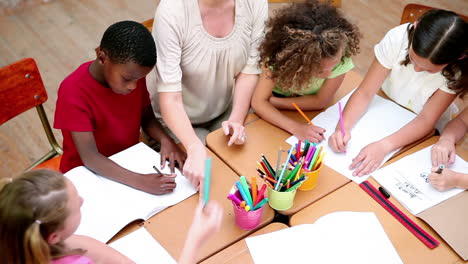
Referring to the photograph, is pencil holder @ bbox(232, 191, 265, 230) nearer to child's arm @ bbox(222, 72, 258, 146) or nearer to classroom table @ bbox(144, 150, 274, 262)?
classroom table @ bbox(144, 150, 274, 262)

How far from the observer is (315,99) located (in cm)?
163

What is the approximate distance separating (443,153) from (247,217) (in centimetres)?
69

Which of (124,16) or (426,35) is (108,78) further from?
(124,16)

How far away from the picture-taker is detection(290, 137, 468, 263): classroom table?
1.18 metres

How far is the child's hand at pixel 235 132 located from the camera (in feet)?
4.82

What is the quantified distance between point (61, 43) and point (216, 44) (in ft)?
6.72

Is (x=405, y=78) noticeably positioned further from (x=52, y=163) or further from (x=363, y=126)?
(x=52, y=163)

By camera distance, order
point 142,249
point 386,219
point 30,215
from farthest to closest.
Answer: point 386,219 < point 142,249 < point 30,215

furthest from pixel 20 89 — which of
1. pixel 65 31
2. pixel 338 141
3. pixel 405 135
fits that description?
pixel 65 31

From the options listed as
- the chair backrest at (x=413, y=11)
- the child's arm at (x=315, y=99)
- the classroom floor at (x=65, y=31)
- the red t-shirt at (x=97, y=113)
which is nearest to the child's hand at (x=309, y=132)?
the child's arm at (x=315, y=99)

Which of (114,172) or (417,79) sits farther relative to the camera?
(417,79)

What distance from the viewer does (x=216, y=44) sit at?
1.58 meters

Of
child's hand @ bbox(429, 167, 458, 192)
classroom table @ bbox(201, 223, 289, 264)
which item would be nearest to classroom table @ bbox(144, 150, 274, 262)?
classroom table @ bbox(201, 223, 289, 264)

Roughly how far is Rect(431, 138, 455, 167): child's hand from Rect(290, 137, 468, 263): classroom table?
224 millimetres
